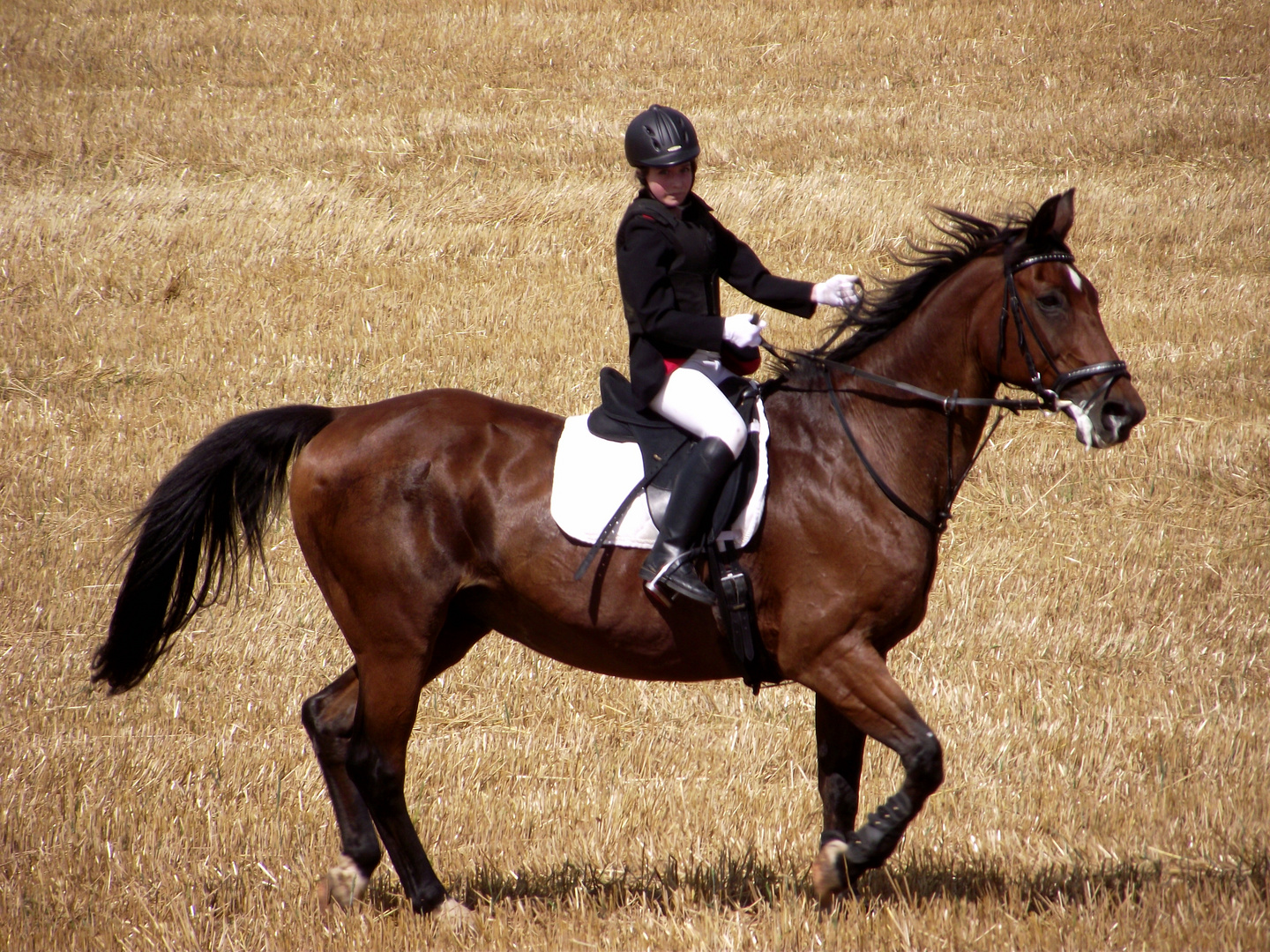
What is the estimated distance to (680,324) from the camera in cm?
425

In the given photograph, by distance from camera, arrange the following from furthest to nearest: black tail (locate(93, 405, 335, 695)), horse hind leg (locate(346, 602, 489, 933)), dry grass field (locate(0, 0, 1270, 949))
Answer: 1. black tail (locate(93, 405, 335, 695))
2. dry grass field (locate(0, 0, 1270, 949))
3. horse hind leg (locate(346, 602, 489, 933))

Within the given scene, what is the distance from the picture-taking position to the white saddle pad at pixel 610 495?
169 inches

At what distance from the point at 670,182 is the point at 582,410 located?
5.41 metres

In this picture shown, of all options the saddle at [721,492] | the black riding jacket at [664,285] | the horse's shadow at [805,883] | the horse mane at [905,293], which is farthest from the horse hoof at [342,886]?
the horse mane at [905,293]

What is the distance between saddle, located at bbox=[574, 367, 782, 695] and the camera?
14.0ft

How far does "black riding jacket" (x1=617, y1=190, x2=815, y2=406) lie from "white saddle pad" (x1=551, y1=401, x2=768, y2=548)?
0.87ft

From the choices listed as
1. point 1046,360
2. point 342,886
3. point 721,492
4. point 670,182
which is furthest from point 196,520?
point 1046,360

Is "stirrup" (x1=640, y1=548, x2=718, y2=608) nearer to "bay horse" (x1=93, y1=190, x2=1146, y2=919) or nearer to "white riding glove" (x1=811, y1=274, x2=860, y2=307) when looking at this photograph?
"bay horse" (x1=93, y1=190, x2=1146, y2=919)

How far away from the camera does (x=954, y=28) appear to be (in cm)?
1952

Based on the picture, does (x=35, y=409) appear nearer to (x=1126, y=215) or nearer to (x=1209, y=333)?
(x=1209, y=333)

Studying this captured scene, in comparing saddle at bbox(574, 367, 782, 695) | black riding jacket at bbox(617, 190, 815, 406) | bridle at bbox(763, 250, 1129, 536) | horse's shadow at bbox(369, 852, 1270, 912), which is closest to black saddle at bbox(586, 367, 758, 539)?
saddle at bbox(574, 367, 782, 695)

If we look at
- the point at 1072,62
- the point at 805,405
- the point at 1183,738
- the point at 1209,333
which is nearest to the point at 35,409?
the point at 805,405

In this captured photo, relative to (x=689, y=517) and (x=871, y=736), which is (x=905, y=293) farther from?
(x=871, y=736)

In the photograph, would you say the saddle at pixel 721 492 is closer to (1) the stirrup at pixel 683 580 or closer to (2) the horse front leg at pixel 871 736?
(1) the stirrup at pixel 683 580
